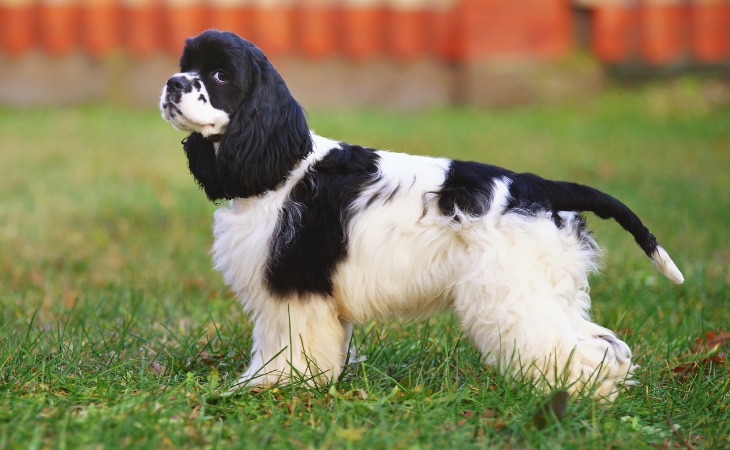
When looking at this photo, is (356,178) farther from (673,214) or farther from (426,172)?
(673,214)

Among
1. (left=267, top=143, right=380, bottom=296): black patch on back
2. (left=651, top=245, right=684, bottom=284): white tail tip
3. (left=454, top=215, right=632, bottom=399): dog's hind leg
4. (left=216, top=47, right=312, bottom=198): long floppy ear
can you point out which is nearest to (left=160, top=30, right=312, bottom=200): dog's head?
(left=216, top=47, right=312, bottom=198): long floppy ear

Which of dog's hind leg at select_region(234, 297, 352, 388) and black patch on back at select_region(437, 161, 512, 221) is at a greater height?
black patch on back at select_region(437, 161, 512, 221)

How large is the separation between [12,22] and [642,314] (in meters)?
10.6

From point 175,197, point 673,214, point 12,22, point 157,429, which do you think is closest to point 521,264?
point 157,429

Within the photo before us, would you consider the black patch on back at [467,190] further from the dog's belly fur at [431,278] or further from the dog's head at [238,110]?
the dog's head at [238,110]

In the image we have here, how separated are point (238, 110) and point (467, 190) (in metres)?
0.84

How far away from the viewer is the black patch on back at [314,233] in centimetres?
321

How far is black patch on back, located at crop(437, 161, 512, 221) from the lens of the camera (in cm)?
314

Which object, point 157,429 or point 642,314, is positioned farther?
point 642,314

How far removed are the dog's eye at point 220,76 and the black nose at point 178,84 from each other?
10cm

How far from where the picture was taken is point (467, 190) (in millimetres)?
3176

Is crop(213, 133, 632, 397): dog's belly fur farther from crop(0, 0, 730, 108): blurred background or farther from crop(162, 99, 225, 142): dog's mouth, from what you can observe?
crop(0, 0, 730, 108): blurred background

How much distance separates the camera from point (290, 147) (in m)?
3.25

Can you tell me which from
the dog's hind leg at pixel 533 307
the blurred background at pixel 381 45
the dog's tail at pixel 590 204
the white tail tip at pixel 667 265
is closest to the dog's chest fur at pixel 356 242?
the dog's hind leg at pixel 533 307
